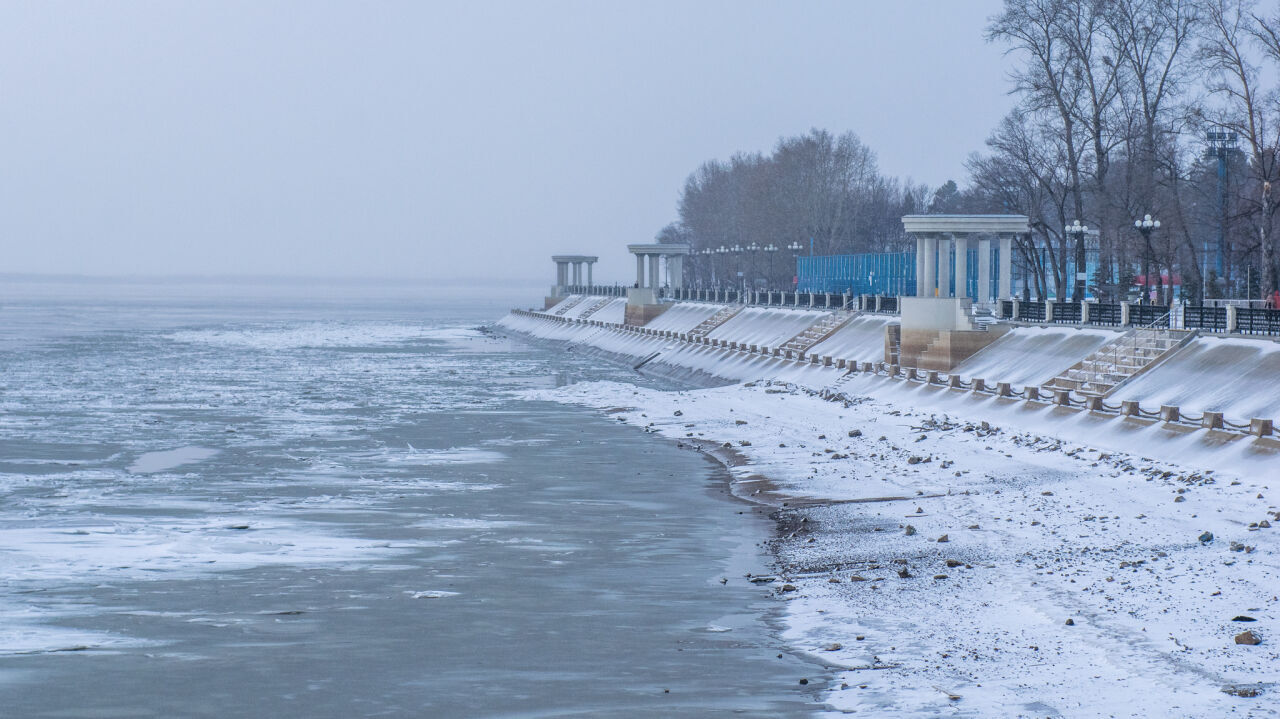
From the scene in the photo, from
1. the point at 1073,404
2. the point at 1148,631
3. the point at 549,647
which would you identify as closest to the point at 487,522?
the point at 549,647

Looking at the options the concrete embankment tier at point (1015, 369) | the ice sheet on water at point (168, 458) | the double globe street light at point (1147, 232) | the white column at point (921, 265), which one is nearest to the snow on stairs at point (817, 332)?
the concrete embankment tier at point (1015, 369)

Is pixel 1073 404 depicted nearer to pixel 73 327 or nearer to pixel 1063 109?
pixel 1063 109

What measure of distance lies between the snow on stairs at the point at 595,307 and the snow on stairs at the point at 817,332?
168 feet

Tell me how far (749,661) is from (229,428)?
26968 millimetres

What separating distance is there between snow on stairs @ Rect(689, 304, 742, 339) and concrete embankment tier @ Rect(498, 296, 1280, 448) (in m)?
0.22

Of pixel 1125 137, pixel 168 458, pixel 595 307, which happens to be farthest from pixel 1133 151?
pixel 595 307

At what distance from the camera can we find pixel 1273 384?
30.0 meters

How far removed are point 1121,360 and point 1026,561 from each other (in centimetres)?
2045

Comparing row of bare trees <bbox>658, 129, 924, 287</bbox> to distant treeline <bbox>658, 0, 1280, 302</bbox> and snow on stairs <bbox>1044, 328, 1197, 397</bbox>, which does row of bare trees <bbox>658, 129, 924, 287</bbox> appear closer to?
distant treeline <bbox>658, 0, 1280, 302</bbox>

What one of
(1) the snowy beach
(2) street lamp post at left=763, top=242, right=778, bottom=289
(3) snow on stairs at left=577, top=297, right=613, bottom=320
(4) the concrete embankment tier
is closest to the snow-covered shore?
(1) the snowy beach

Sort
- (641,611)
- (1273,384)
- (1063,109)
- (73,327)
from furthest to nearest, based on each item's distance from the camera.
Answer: (73,327), (1063,109), (1273,384), (641,611)

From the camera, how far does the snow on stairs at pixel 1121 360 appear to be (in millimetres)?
35344

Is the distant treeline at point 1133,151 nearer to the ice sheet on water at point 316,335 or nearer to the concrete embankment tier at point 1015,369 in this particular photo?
the concrete embankment tier at point 1015,369

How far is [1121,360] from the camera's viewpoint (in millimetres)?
36906
